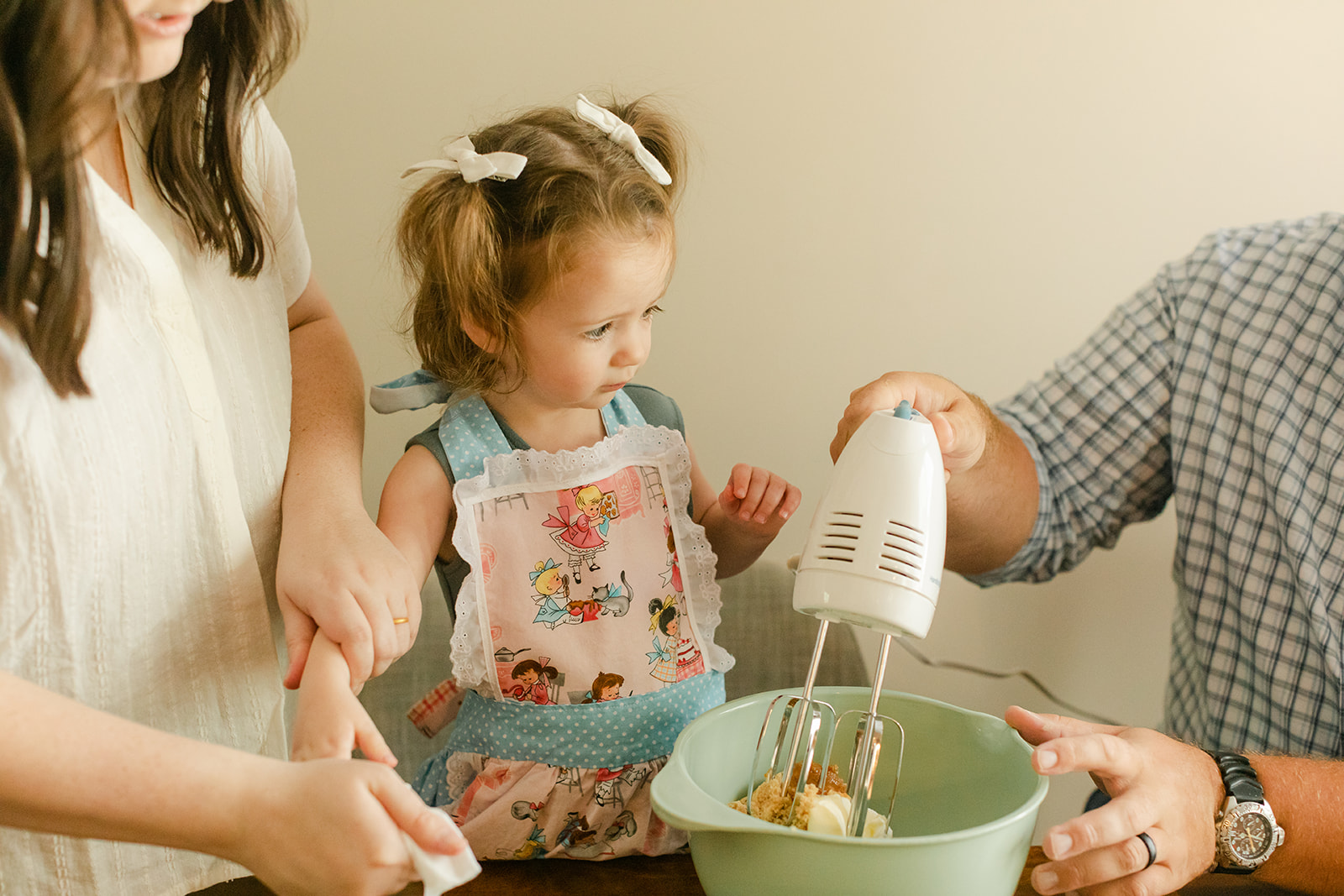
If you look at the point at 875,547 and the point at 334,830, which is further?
the point at 875,547

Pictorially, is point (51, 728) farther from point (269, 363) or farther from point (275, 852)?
point (269, 363)

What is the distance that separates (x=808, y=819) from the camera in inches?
27.4

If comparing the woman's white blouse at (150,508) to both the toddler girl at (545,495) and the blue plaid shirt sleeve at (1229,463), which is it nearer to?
the toddler girl at (545,495)

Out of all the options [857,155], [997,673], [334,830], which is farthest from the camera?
[997,673]

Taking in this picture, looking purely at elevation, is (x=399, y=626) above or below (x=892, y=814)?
above

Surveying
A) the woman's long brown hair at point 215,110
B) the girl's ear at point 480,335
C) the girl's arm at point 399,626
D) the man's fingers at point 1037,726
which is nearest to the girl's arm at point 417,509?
the girl's arm at point 399,626

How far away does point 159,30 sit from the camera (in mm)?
566

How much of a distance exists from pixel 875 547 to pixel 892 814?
325 mm

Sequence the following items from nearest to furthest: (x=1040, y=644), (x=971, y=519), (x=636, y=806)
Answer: (x=636, y=806) → (x=971, y=519) → (x=1040, y=644)

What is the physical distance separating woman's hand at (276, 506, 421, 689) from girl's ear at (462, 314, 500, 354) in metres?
0.21

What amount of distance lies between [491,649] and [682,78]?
83 centimetres

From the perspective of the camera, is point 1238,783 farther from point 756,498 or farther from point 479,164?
point 479,164

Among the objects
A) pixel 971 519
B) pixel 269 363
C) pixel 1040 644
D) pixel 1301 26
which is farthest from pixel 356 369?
pixel 1301 26

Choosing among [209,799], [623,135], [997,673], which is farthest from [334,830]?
[997,673]
